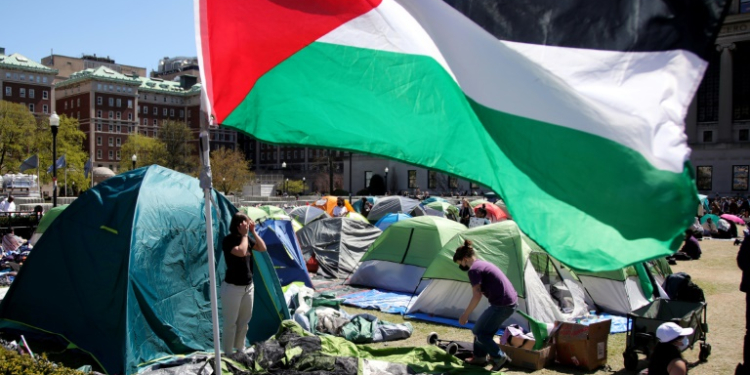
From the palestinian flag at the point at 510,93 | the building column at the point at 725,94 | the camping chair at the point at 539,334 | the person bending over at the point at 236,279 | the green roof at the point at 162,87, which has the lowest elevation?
the camping chair at the point at 539,334

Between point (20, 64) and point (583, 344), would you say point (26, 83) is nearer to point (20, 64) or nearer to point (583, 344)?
point (20, 64)

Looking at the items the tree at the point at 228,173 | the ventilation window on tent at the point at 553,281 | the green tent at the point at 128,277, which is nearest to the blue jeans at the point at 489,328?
the green tent at the point at 128,277

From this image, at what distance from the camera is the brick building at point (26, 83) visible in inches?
3214

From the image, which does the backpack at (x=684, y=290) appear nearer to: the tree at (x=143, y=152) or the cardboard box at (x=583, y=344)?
the cardboard box at (x=583, y=344)

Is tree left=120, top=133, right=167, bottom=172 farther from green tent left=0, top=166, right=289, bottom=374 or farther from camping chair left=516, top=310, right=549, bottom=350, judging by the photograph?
camping chair left=516, top=310, right=549, bottom=350

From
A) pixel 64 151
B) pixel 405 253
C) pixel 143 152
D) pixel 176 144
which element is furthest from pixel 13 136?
pixel 405 253

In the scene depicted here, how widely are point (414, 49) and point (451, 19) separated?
1.09 feet

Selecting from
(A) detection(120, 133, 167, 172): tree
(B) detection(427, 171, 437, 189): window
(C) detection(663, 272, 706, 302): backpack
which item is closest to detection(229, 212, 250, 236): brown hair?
(C) detection(663, 272, 706, 302): backpack

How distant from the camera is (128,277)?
706 cm

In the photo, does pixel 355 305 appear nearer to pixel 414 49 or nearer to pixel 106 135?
pixel 414 49

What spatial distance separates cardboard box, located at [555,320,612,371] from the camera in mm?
7273

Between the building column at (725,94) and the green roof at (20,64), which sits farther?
the green roof at (20,64)

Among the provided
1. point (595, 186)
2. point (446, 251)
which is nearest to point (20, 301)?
point (446, 251)

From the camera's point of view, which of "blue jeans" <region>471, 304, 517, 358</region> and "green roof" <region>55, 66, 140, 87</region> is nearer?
"blue jeans" <region>471, 304, 517, 358</region>
